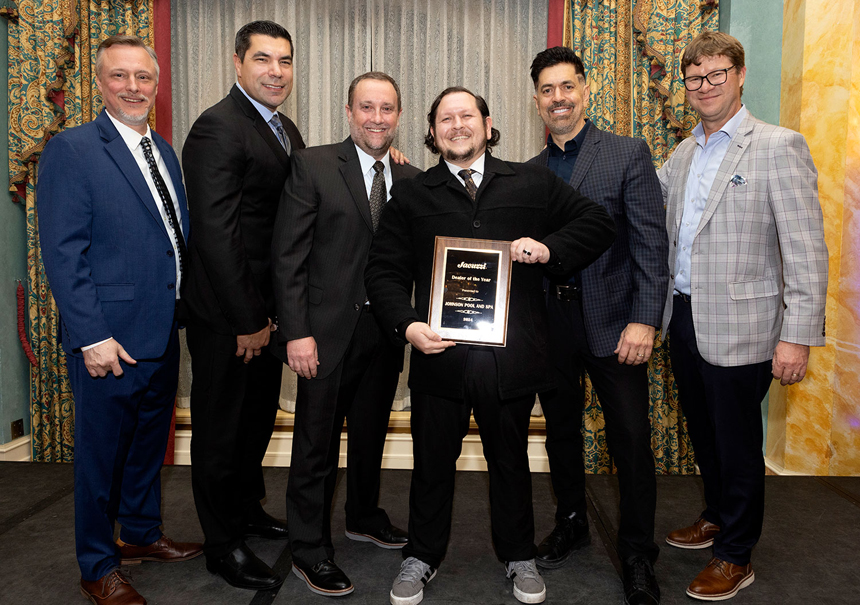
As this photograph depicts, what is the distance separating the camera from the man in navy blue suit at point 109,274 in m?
1.98

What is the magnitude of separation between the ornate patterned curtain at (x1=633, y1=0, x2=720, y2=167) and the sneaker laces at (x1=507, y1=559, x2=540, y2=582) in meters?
2.43

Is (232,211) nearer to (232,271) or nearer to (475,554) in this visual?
(232,271)

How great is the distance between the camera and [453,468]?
2.05 m

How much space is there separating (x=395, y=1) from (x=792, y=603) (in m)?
3.82

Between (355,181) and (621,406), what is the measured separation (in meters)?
1.27

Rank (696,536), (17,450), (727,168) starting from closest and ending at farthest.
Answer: (727,168)
(696,536)
(17,450)

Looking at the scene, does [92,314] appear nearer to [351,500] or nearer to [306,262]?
[306,262]

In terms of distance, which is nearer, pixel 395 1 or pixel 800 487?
pixel 800 487

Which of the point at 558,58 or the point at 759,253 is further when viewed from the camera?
the point at 558,58

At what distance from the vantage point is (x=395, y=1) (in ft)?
12.6

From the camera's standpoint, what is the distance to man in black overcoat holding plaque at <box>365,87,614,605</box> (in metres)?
1.93

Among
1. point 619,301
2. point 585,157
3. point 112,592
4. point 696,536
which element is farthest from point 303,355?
point 696,536

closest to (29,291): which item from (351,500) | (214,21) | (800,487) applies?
(214,21)

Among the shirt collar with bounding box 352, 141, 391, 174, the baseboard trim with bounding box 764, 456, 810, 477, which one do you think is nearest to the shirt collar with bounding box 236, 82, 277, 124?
the shirt collar with bounding box 352, 141, 391, 174
